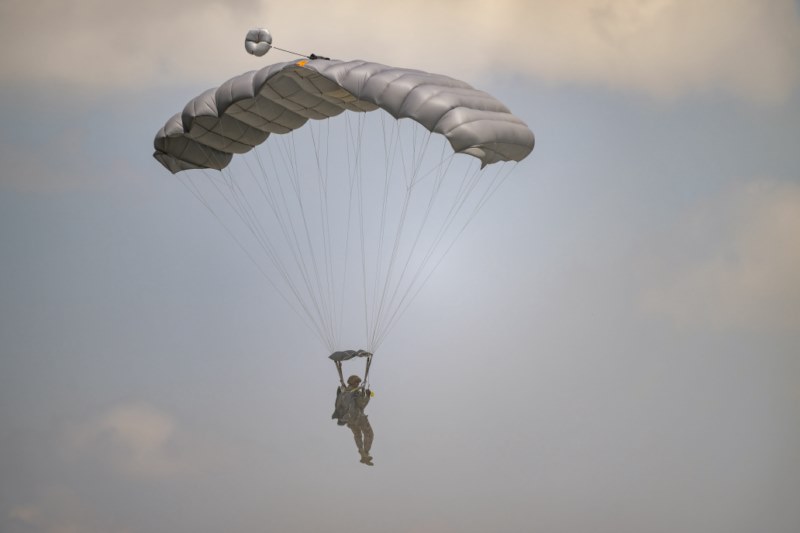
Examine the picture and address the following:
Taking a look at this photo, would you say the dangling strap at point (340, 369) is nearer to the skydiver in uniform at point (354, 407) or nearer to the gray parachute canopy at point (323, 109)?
the skydiver in uniform at point (354, 407)

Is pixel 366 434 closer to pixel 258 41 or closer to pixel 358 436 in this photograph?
pixel 358 436

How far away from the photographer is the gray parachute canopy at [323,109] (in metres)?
22.8

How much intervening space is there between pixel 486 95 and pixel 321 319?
4713 mm

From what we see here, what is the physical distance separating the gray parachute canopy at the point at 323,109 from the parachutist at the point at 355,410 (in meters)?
4.35

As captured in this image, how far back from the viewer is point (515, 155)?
78.5 feet

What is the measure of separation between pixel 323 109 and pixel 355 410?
5.33 meters

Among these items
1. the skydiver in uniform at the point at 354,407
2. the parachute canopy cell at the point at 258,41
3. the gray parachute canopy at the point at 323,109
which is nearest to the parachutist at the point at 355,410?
the skydiver in uniform at the point at 354,407

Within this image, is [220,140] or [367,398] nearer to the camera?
[367,398]

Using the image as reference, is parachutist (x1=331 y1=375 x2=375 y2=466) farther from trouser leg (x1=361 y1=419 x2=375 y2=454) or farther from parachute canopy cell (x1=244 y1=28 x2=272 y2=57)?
parachute canopy cell (x1=244 y1=28 x2=272 y2=57)

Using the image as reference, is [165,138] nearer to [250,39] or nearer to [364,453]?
[250,39]

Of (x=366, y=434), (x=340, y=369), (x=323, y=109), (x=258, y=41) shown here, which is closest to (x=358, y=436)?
(x=366, y=434)

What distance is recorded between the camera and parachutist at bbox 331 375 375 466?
24703 mm

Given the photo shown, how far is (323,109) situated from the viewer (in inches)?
1034

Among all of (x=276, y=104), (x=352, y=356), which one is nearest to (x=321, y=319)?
(x=352, y=356)
